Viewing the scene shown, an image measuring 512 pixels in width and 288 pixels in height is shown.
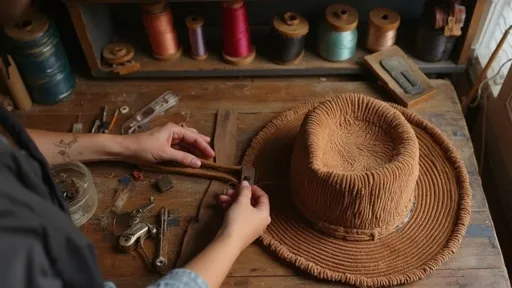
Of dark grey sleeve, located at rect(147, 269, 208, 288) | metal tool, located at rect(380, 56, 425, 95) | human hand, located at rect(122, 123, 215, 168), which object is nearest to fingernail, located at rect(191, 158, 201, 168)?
human hand, located at rect(122, 123, 215, 168)

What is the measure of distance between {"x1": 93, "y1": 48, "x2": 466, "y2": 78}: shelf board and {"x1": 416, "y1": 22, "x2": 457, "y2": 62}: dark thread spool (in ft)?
0.07

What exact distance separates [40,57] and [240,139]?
1.92ft

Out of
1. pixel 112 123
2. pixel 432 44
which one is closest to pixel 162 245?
pixel 112 123

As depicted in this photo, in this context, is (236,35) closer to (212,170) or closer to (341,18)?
(341,18)

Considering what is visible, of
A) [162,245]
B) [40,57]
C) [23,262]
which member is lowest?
[162,245]

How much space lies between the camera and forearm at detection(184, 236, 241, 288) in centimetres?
100

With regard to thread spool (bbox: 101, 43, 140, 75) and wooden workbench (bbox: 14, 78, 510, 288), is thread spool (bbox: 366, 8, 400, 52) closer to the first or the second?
wooden workbench (bbox: 14, 78, 510, 288)

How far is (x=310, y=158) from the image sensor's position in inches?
44.2

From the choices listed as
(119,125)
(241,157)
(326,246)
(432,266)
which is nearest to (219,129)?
(241,157)

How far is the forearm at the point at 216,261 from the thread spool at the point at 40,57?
2.39ft

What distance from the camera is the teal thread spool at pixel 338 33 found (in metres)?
1.45

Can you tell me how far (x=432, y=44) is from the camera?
148 cm

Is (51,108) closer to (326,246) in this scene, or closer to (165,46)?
(165,46)

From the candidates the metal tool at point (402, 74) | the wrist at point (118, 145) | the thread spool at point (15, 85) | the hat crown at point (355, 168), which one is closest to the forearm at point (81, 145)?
the wrist at point (118, 145)
